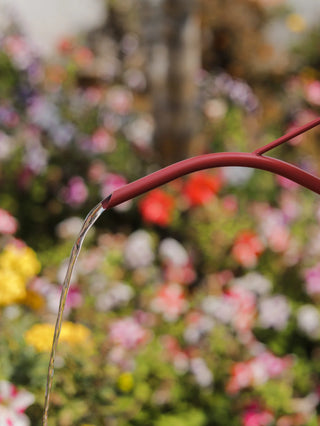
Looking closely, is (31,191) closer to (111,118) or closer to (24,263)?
(111,118)

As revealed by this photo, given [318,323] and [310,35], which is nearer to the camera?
[318,323]

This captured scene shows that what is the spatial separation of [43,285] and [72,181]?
46.7 inches

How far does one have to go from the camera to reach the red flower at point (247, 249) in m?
2.77

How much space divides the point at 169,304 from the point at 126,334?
0.41 metres

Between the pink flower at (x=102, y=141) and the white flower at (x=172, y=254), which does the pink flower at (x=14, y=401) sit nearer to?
the white flower at (x=172, y=254)

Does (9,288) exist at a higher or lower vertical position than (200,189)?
lower

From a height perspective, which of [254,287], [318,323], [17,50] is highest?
[17,50]

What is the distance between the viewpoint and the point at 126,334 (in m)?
2.01

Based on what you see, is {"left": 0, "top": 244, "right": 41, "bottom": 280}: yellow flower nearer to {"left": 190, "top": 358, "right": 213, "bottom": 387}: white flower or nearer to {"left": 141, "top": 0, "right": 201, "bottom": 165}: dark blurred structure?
{"left": 190, "top": 358, "right": 213, "bottom": 387}: white flower

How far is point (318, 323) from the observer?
2.35 m

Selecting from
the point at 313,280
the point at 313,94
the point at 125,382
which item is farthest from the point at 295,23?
the point at 125,382

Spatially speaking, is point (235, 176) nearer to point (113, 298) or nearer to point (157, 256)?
point (157, 256)

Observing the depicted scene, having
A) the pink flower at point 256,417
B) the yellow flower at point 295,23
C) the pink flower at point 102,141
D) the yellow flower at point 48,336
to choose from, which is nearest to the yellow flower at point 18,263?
the yellow flower at point 48,336

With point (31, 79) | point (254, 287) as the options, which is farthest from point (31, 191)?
point (254, 287)
